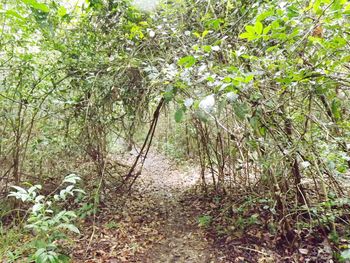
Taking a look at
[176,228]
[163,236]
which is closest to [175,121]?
[163,236]

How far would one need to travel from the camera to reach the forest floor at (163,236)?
3.13 m

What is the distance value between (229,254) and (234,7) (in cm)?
275

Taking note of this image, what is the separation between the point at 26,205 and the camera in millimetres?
4121

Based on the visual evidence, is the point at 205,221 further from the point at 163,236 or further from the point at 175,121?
the point at 175,121

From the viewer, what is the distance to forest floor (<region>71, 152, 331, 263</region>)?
3.13m

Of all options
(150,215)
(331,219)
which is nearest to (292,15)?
(331,219)

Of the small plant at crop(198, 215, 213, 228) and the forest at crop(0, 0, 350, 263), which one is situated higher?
the forest at crop(0, 0, 350, 263)

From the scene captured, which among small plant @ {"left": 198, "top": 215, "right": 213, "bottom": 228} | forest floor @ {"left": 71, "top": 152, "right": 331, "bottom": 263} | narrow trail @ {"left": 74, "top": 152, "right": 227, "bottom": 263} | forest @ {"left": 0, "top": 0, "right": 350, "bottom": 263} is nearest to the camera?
forest @ {"left": 0, "top": 0, "right": 350, "bottom": 263}

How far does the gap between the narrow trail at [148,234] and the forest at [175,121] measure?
0.9 inches

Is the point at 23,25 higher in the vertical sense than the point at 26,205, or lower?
higher

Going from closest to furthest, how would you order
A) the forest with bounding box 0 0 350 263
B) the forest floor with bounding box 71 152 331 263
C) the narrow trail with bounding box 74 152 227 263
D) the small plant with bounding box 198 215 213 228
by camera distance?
the forest with bounding box 0 0 350 263
the forest floor with bounding box 71 152 331 263
the narrow trail with bounding box 74 152 227 263
the small plant with bounding box 198 215 213 228

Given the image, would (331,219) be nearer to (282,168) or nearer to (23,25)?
(282,168)

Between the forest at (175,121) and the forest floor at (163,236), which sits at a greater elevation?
the forest at (175,121)

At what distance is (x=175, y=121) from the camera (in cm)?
219
